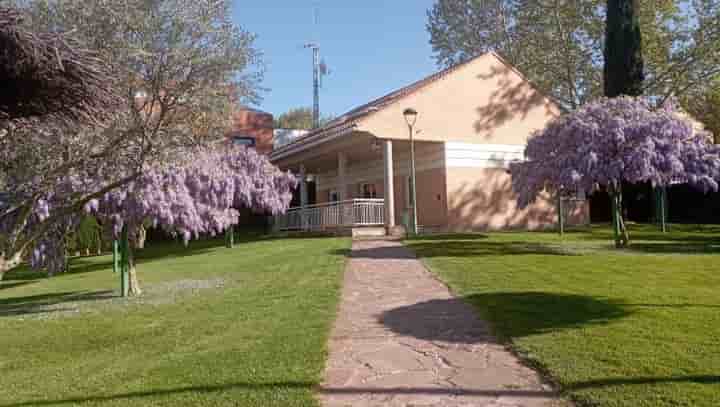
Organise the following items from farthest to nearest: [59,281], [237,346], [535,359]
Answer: [59,281] → [237,346] → [535,359]

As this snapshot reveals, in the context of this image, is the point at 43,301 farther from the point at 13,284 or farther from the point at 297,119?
the point at 297,119

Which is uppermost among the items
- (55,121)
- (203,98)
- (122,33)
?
(122,33)

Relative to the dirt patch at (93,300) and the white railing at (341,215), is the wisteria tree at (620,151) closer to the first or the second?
the white railing at (341,215)

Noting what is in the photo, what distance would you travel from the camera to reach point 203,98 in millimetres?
6703

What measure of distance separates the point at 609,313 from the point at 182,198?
1010cm

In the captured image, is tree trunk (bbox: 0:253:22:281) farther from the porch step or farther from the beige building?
the porch step

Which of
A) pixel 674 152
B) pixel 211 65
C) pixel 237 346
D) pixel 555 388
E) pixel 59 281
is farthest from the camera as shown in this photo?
pixel 59 281

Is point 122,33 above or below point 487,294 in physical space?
above

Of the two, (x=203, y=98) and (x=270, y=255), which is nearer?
(x=203, y=98)

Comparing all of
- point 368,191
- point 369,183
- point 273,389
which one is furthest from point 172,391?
point 368,191

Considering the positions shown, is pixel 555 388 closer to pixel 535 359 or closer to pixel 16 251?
pixel 535 359

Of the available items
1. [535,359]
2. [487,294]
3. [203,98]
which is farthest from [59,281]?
[535,359]

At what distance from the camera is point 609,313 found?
6.38m

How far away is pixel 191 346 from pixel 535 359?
11.4 feet
